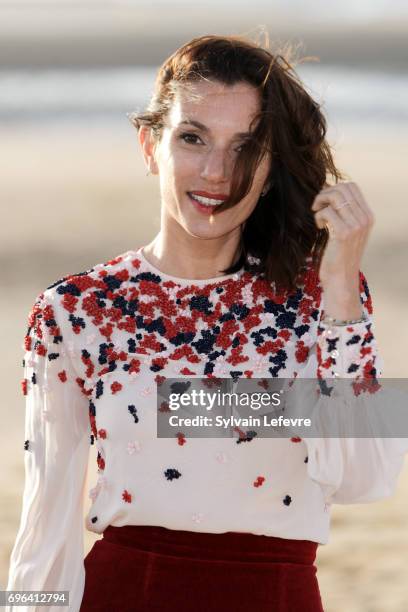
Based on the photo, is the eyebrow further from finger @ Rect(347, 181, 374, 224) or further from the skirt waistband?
the skirt waistband

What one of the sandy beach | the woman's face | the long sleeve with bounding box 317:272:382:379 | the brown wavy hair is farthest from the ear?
the sandy beach

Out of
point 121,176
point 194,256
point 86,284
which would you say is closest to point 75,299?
point 86,284

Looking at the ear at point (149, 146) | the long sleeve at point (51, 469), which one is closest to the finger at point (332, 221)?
the ear at point (149, 146)

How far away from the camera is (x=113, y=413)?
3682 mm

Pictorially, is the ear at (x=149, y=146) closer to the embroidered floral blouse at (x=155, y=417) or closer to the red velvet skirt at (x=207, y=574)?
the embroidered floral blouse at (x=155, y=417)

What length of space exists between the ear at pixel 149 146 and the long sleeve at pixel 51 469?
0.48 meters

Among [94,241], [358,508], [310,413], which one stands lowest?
[310,413]

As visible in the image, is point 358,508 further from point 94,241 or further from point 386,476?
point 94,241

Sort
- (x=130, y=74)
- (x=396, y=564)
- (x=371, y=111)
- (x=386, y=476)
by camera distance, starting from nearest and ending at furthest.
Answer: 1. (x=386, y=476)
2. (x=396, y=564)
3. (x=371, y=111)
4. (x=130, y=74)

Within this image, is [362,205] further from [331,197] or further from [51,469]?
[51,469]

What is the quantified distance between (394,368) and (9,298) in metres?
3.33

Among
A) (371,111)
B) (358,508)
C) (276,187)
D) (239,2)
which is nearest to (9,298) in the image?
(358,508)

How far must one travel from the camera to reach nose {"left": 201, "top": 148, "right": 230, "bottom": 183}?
3662mm

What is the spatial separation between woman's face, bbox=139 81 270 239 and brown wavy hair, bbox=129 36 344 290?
0.03 metres
